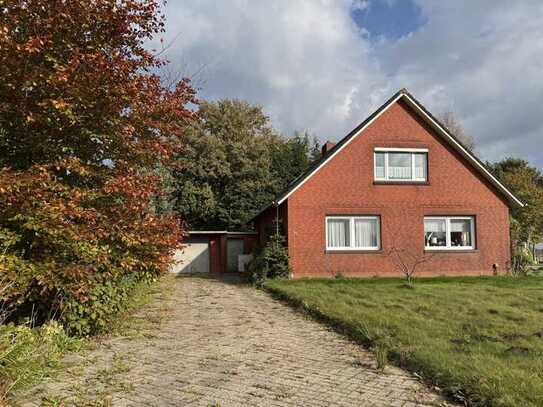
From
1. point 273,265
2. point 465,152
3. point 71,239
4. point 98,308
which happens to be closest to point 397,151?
point 465,152

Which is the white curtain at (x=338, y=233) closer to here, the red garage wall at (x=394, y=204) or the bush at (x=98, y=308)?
the red garage wall at (x=394, y=204)

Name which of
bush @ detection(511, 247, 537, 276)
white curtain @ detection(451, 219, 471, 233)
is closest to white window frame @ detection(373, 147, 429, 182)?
white curtain @ detection(451, 219, 471, 233)

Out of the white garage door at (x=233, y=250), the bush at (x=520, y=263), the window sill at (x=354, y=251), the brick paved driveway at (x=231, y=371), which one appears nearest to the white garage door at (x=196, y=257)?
the white garage door at (x=233, y=250)

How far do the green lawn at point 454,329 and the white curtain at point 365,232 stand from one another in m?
4.06

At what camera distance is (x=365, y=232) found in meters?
19.9

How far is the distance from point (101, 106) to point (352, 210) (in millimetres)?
13570

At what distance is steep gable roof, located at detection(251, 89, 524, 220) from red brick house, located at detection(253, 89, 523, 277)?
0.04m

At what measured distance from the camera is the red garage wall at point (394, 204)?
19344 mm

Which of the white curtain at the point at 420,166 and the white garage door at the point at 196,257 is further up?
the white curtain at the point at 420,166

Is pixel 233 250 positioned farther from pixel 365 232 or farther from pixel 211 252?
pixel 365 232

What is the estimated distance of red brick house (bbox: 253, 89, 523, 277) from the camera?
1941cm

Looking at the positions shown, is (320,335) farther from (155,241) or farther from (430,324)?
(155,241)

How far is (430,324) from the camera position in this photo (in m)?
9.09

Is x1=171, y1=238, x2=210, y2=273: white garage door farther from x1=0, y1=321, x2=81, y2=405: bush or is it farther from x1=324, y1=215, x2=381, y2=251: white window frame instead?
x1=0, y1=321, x2=81, y2=405: bush
